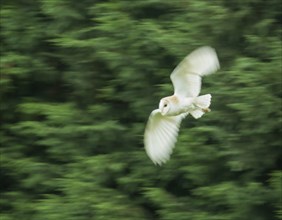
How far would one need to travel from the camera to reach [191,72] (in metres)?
3.64

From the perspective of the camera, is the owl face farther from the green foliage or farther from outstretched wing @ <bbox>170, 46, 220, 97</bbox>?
the green foliage

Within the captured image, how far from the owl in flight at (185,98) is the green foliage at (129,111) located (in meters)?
0.60

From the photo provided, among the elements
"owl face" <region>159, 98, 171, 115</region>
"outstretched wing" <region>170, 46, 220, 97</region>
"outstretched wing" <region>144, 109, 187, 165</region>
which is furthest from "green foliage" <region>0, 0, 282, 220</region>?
"owl face" <region>159, 98, 171, 115</region>

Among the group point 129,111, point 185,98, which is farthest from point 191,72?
point 129,111

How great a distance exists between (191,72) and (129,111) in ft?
4.73

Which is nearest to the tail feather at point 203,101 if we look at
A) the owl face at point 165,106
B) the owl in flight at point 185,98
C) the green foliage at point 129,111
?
the owl in flight at point 185,98

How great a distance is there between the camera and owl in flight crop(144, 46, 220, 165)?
3.55 meters

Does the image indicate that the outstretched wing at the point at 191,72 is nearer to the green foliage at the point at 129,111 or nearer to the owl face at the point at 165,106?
the owl face at the point at 165,106

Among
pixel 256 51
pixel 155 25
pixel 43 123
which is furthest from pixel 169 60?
pixel 43 123

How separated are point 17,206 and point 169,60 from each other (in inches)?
45.9

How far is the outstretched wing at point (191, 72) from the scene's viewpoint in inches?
142

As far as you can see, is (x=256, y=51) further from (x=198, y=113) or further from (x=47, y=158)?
(x=47, y=158)

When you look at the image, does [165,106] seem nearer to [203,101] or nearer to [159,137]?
[203,101]

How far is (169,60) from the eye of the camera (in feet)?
15.9
